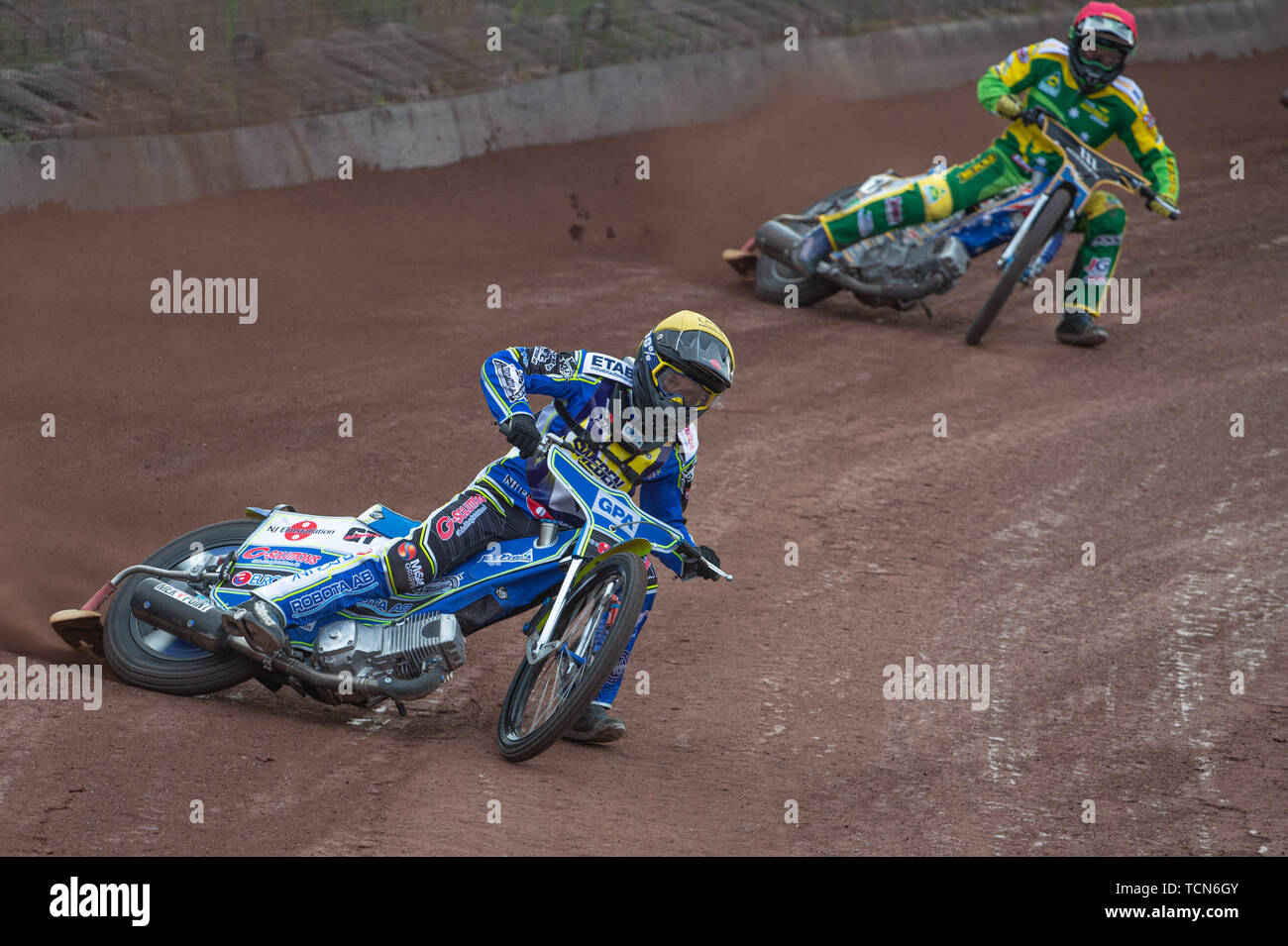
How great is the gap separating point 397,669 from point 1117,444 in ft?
22.0

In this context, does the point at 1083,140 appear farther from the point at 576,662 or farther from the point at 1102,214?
the point at 576,662

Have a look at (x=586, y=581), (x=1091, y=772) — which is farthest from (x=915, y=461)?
(x=586, y=581)

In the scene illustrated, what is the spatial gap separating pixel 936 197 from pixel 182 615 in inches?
340

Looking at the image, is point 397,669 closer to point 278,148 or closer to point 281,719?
point 281,719

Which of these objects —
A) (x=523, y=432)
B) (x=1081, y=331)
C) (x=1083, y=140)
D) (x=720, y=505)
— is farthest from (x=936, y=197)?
(x=523, y=432)

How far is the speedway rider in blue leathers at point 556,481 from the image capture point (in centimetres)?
629

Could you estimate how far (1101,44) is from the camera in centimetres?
1215

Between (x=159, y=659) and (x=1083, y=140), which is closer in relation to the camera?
(x=159, y=659)

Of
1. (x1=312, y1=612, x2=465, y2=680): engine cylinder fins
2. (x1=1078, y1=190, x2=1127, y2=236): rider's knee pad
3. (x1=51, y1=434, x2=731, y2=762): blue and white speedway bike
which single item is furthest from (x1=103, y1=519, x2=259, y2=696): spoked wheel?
(x1=1078, y1=190, x2=1127, y2=236): rider's knee pad

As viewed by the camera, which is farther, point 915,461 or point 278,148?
point 278,148

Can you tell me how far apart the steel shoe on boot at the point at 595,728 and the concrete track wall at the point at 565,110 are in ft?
27.9

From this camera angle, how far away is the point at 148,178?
43.6ft

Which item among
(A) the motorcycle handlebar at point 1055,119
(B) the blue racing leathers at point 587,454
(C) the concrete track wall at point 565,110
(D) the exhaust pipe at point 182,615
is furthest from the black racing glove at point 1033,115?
(D) the exhaust pipe at point 182,615

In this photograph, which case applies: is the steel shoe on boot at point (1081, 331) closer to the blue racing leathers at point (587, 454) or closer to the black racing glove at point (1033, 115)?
the black racing glove at point (1033, 115)
